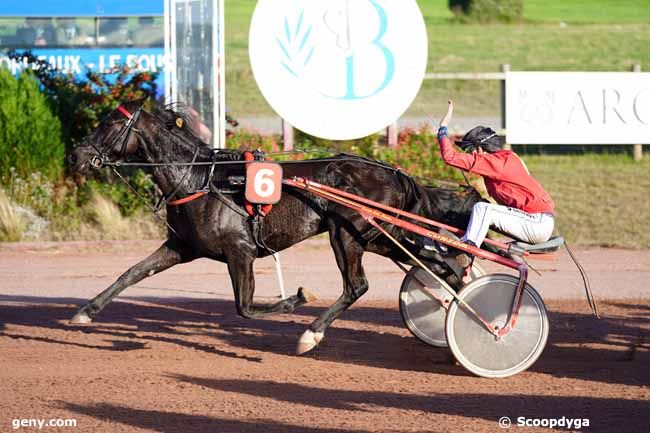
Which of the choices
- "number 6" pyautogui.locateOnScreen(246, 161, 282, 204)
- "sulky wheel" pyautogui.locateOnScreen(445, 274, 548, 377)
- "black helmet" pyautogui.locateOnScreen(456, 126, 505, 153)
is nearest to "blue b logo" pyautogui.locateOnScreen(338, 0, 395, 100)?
"number 6" pyautogui.locateOnScreen(246, 161, 282, 204)

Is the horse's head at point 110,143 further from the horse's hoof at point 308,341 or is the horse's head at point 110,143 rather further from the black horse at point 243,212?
the horse's hoof at point 308,341

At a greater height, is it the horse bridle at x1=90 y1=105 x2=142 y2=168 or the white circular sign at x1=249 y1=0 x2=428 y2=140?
the white circular sign at x1=249 y1=0 x2=428 y2=140

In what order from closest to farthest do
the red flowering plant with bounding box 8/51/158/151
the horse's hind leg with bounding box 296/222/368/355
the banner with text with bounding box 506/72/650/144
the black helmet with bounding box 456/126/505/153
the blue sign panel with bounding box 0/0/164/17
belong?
the black helmet with bounding box 456/126/505/153 → the horse's hind leg with bounding box 296/222/368/355 → the red flowering plant with bounding box 8/51/158/151 → the banner with text with bounding box 506/72/650/144 → the blue sign panel with bounding box 0/0/164/17

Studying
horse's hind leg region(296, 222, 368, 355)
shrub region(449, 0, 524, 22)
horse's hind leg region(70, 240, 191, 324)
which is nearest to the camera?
horse's hind leg region(296, 222, 368, 355)

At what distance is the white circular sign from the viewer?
41.0 feet

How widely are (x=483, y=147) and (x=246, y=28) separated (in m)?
32.6

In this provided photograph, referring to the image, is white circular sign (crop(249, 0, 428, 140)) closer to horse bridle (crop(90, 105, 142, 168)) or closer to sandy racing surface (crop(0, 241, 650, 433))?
sandy racing surface (crop(0, 241, 650, 433))

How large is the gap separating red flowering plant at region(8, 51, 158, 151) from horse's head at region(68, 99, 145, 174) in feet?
20.2

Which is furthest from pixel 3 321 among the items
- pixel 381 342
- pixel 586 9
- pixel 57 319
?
pixel 586 9

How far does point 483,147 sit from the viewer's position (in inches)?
269

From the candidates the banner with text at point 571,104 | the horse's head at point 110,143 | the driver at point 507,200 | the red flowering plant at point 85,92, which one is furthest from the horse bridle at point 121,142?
the banner with text at point 571,104

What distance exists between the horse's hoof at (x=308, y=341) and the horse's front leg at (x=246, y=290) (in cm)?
24

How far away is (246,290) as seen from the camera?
23.4ft

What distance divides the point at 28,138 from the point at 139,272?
672cm
